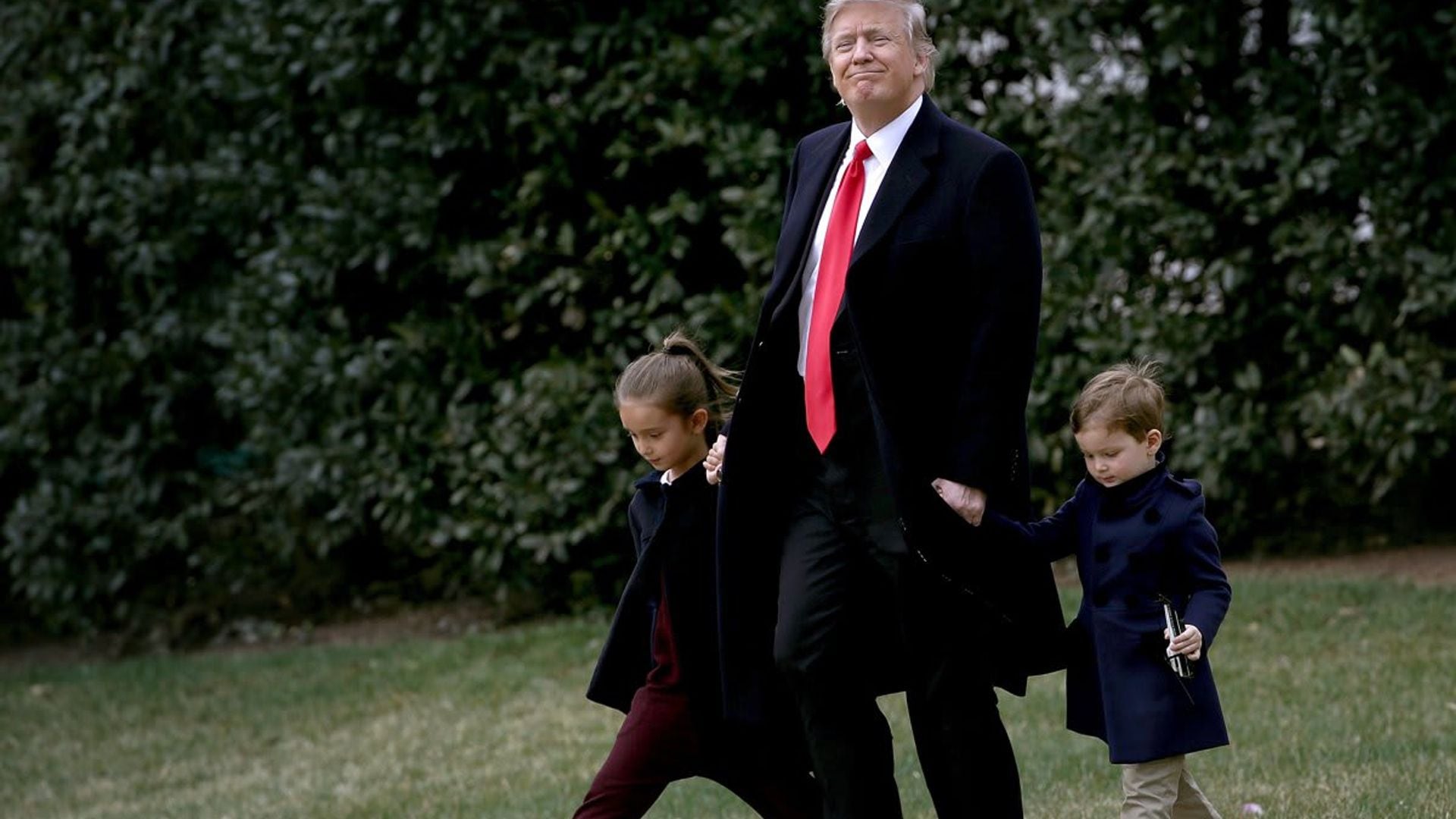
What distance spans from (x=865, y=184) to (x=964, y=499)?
697mm

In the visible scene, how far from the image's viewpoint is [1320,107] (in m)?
6.74

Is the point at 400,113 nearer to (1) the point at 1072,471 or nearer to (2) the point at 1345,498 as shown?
(1) the point at 1072,471

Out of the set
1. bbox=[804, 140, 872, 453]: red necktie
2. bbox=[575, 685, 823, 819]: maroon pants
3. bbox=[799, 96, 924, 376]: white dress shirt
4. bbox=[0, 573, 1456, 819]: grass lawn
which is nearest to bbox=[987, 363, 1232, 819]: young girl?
bbox=[804, 140, 872, 453]: red necktie

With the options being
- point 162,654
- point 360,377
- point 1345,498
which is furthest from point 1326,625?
point 162,654

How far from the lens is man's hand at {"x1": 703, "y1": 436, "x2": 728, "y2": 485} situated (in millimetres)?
3737

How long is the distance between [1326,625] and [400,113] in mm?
4547

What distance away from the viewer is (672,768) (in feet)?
12.9

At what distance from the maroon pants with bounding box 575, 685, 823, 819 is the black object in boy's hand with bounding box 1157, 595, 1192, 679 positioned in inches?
35.0

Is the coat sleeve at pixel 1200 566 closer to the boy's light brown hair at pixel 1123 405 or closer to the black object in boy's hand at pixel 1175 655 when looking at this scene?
the black object in boy's hand at pixel 1175 655

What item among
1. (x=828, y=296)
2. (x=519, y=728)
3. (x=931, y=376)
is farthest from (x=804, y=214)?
(x=519, y=728)

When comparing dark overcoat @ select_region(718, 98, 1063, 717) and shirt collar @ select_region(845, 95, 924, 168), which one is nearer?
dark overcoat @ select_region(718, 98, 1063, 717)

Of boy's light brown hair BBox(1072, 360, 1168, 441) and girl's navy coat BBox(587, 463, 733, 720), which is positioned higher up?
boy's light brown hair BBox(1072, 360, 1168, 441)

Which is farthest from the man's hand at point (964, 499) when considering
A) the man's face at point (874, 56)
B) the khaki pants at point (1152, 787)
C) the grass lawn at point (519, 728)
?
the grass lawn at point (519, 728)

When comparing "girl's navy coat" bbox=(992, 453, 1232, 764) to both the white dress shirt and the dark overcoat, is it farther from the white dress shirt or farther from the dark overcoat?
the white dress shirt
